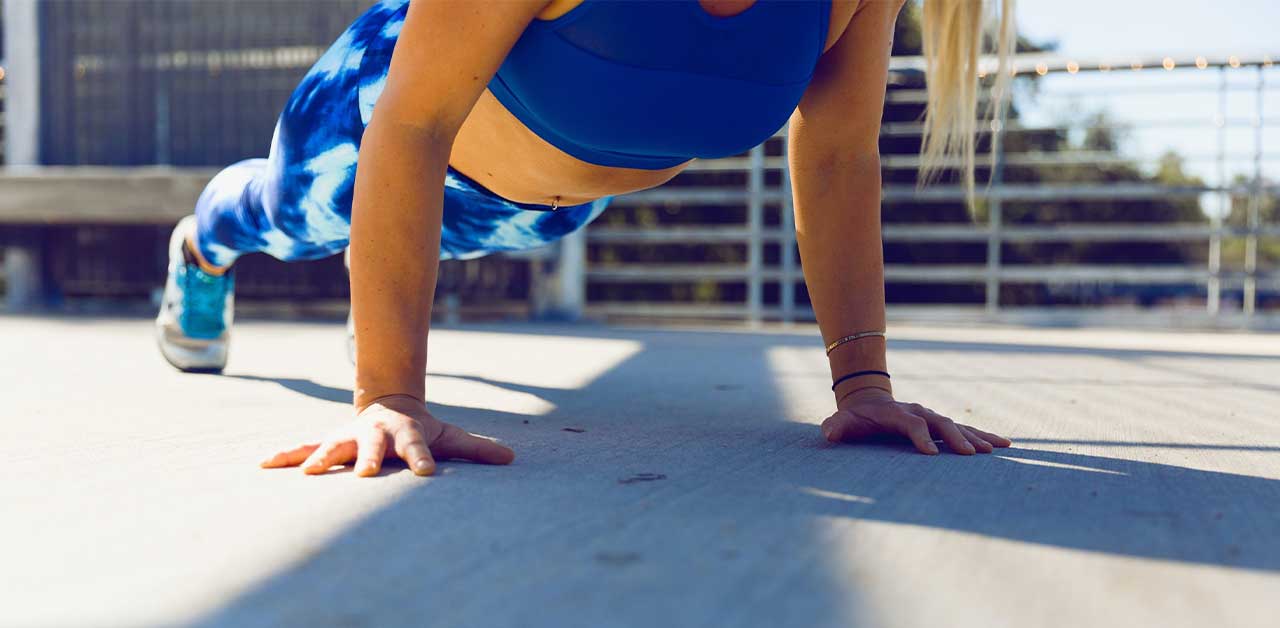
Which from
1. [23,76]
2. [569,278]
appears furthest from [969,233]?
[23,76]

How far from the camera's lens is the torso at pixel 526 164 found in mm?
1441

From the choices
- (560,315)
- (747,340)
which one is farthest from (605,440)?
(560,315)

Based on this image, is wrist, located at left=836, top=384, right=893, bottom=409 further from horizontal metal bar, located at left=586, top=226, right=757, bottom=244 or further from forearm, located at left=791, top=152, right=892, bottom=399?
horizontal metal bar, located at left=586, top=226, right=757, bottom=244

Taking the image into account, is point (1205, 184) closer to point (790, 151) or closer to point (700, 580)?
point (790, 151)

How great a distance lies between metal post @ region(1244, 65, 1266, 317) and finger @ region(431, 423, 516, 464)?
17.6 ft

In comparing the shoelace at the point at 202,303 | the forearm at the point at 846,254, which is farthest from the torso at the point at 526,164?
the shoelace at the point at 202,303

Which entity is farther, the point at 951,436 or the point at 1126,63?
the point at 1126,63

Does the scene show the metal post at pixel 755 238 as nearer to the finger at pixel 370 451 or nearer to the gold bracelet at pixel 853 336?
the gold bracelet at pixel 853 336

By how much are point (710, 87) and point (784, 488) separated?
522 millimetres

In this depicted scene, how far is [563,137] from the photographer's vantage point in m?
1.39

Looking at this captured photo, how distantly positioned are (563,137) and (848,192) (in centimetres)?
39

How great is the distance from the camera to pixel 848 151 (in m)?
1.43

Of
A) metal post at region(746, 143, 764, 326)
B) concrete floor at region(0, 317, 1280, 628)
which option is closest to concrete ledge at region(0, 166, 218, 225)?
metal post at region(746, 143, 764, 326)

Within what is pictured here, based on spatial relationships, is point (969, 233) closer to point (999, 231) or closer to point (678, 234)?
point (999, 231)
